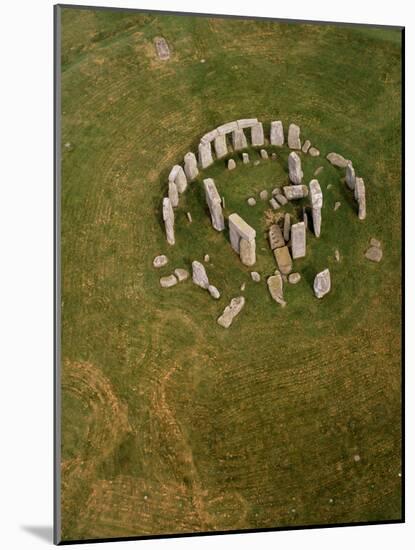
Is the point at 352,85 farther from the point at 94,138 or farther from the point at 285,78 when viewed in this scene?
A: the point at 94,138

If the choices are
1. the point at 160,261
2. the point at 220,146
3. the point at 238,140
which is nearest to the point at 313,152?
the point at 238,140

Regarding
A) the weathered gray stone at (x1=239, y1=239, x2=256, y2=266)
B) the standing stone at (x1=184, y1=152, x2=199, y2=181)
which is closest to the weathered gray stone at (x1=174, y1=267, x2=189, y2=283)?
the weathered gray stone at (x1=239, y1=239, x2=256, y2=266)

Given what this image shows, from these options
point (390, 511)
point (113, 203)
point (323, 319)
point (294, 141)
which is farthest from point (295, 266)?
point (390, 511)

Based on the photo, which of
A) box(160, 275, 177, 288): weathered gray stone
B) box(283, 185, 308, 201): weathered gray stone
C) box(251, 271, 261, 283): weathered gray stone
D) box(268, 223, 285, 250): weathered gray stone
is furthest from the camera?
box(283, 185, 308, 201): weathered gray stone

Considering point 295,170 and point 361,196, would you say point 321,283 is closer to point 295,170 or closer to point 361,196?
point 361,196

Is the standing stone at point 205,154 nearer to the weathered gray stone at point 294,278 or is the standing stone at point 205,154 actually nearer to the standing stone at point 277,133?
the standing stone at point 277,133

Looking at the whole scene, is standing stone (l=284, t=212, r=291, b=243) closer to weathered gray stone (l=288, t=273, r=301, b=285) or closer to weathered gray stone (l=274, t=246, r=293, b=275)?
weathered gray stone (l=274, t=246, r=293, b=275)
